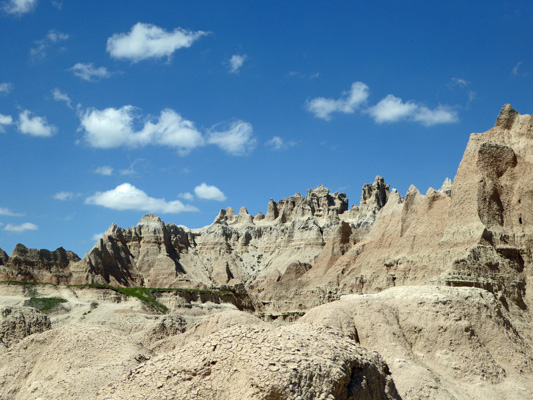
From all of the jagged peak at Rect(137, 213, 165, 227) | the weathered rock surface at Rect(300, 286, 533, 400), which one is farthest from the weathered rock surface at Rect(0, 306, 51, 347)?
the jagged peak at Rect(137, 213, 165, 227)

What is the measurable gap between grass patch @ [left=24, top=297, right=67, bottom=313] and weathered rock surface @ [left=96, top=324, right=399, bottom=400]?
4517 cm

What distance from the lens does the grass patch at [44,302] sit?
176 feet

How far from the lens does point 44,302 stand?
5500 cm

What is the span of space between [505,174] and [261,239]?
71338 mm

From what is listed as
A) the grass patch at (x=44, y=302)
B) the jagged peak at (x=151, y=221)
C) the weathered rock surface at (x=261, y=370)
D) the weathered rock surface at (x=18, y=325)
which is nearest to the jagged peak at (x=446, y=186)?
the grass patch at (x=44, y=302)

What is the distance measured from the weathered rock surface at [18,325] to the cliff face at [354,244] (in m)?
25.8

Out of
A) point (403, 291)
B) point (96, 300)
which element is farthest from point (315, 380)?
point (96, 300)

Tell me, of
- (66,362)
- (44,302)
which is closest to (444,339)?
(66,362)

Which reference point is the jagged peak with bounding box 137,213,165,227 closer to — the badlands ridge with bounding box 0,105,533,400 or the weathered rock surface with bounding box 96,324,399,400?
the badlands ridge with bounding box 0,105,533,400

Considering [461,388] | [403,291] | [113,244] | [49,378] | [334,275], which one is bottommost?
[461,388]

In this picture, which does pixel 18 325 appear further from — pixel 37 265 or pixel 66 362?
Answer: pixel 37 265

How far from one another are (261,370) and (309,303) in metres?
62.7

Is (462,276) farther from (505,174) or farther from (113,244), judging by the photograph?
(113,244)

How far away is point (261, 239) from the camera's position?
115 metres
